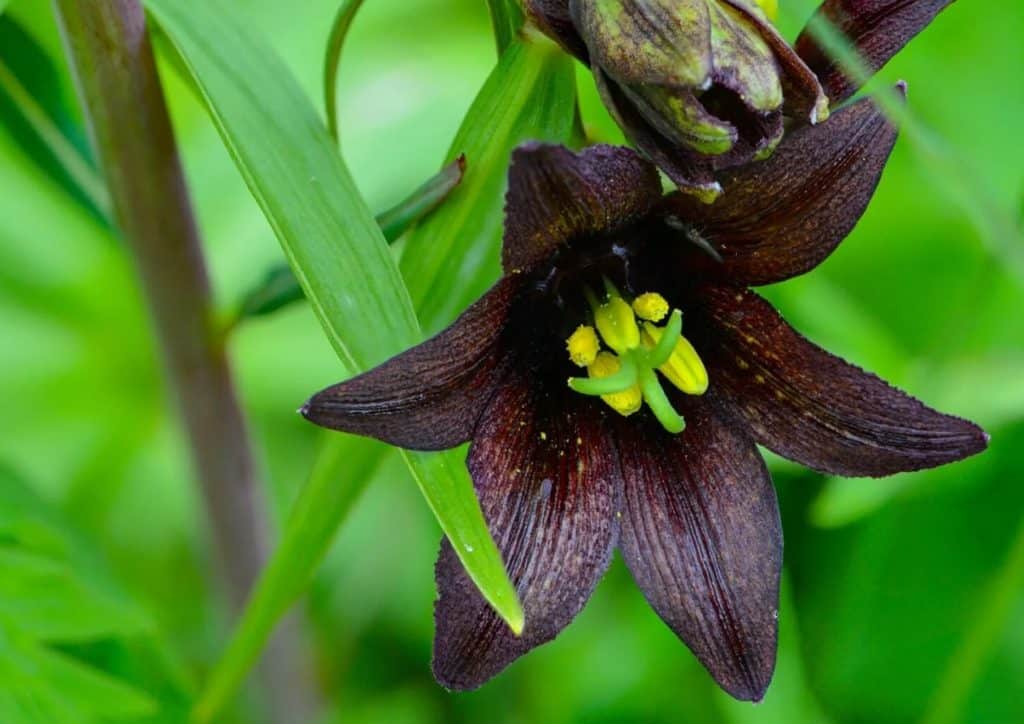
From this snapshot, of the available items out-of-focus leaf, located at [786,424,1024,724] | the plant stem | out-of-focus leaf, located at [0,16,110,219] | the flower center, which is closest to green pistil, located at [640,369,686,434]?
the flower center

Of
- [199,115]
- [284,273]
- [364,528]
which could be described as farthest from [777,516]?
[199,115]

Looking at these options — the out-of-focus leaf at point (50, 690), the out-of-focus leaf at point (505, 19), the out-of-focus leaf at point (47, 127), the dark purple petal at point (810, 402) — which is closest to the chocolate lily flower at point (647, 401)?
the dark purple petal at point (810, 402)

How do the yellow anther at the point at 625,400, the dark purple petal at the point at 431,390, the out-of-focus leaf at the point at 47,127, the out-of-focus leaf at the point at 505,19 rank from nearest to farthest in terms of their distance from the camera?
the dark purple petal at the point at 431,390, the out-of-focus leaf at the point at 505,19, the yellow anther at the point at 625,400, the out-of-focus leaf at the point at 47,127

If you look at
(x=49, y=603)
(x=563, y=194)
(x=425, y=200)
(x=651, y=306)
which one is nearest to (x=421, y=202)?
(x=425, y=200)

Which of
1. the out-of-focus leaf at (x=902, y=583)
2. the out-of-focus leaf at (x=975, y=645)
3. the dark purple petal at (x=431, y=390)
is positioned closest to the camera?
the dark purple petal at (x=431, y=390)

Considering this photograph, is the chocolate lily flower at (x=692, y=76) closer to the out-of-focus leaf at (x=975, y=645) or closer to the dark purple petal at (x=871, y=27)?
the dark purple petal at (x=871, y=27)

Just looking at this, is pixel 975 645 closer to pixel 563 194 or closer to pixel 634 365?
pixel 634 365

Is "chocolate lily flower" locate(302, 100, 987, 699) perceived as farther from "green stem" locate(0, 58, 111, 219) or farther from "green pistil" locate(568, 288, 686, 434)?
"green stem" locate(0, 58, 111, 219)

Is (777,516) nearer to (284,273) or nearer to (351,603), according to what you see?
(284,273)
